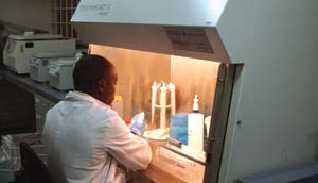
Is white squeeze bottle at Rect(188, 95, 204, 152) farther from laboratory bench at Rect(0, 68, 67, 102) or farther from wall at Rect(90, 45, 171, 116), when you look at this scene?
laboratory bench at Rect(0, 68, 67, 102)

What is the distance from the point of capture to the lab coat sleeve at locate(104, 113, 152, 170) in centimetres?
153

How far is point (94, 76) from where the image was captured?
5.22ft

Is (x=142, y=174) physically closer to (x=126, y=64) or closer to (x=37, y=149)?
(x=126, y=64)

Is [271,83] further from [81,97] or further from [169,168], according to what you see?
[81,97]

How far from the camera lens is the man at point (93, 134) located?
154cm

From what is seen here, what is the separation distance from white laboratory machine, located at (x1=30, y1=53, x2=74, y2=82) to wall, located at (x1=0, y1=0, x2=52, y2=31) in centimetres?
138

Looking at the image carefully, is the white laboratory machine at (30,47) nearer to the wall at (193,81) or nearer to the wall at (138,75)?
the wall at (138,75)

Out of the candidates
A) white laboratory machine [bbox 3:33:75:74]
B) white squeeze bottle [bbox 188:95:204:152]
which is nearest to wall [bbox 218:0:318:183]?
white squeeze bottle [bbox 188:95:204:152]

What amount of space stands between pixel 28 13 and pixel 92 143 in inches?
131

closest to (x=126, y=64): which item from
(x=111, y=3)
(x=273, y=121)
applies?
(x=111, y=3)

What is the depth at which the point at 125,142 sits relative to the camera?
5.12 feet

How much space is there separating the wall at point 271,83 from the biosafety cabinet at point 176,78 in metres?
0.01

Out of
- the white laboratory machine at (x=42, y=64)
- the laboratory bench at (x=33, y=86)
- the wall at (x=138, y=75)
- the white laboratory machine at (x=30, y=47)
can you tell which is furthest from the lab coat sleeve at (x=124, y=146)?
the white laboratory machine at (x=30, y=47)

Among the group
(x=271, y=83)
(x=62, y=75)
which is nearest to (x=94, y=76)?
(x=271, y=83)
